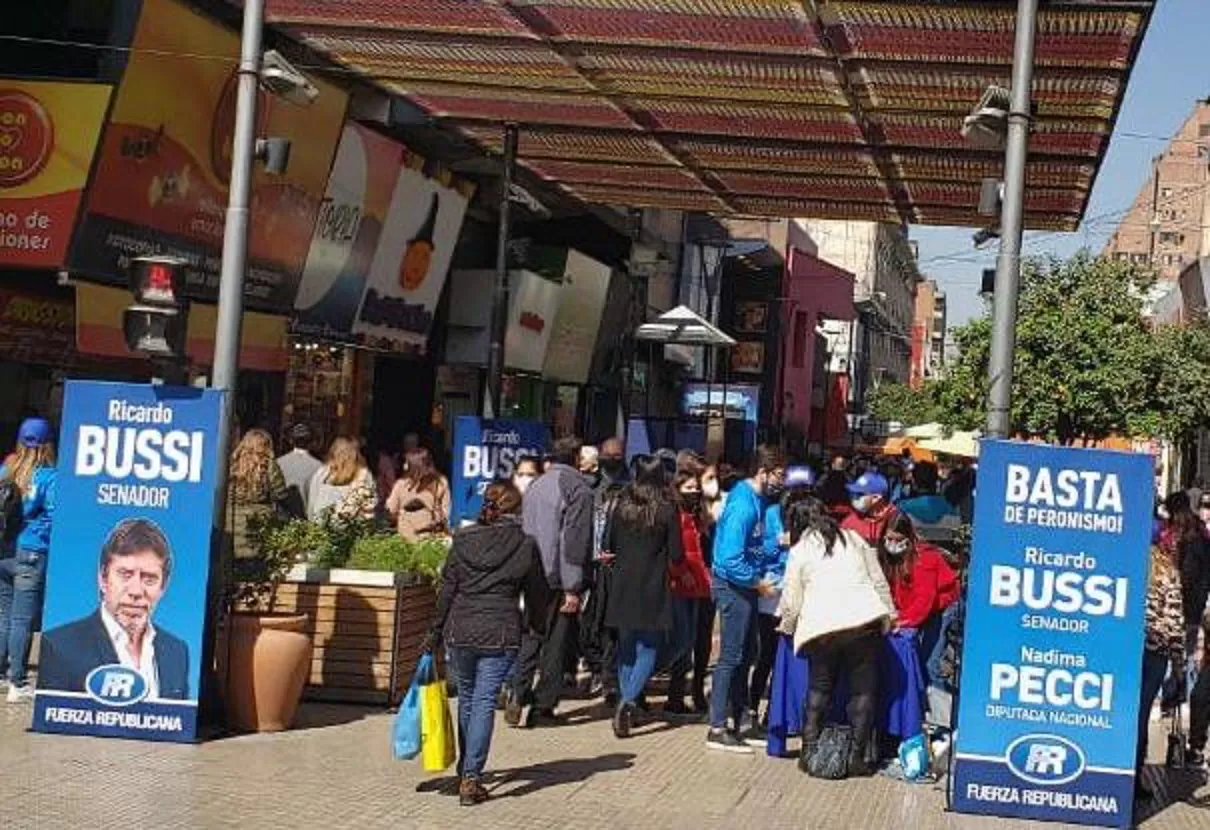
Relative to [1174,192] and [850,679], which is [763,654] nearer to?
[850,679]

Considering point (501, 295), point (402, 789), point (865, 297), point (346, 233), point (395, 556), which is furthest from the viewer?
point (865, 297)

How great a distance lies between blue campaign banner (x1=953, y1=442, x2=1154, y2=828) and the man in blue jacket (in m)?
1.80

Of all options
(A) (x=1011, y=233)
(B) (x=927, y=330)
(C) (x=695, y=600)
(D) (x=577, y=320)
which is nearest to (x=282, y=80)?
(C) (x=695, y=600)

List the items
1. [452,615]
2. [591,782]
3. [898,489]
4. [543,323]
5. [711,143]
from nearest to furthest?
[452,615], [591,782], [711,143], [898,489], [543,323]

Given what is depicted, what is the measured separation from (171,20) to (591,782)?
8.21 metres

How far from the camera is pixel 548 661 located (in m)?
10.8

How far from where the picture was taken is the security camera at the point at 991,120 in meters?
10.1

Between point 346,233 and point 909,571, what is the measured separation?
11.2 meters

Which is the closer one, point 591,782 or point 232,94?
point 591,782

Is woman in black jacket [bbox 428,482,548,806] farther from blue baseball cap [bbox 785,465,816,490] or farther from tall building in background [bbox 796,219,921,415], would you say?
tall building in background [bbox 796,219,921,415]

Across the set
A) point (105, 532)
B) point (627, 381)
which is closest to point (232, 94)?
point (105, 532)

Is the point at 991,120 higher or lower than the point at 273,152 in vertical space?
higher

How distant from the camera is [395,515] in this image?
1302 cm

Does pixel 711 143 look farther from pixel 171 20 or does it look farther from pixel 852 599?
pixel 852 599
